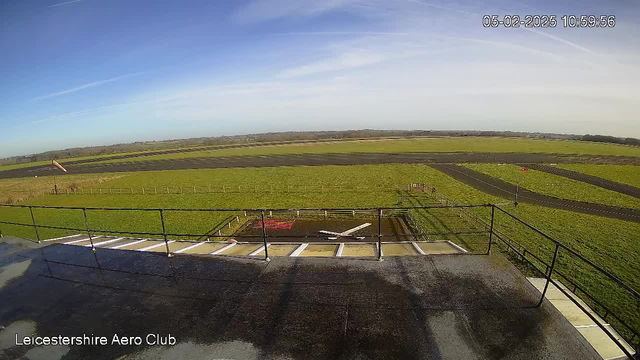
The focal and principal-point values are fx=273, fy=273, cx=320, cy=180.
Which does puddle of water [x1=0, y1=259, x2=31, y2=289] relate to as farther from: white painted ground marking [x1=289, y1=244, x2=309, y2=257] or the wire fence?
the wire fence

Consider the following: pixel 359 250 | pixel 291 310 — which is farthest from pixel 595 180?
pixel 291 310

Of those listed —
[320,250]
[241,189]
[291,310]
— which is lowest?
[241,189]

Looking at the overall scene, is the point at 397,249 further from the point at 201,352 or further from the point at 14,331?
the point at 14,331

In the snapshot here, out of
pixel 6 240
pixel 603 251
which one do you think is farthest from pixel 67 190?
pixel 603 251

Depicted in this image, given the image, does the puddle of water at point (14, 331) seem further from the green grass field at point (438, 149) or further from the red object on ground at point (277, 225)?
the green grass field at point (438, 149)

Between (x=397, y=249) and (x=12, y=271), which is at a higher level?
(x=12, y=271)

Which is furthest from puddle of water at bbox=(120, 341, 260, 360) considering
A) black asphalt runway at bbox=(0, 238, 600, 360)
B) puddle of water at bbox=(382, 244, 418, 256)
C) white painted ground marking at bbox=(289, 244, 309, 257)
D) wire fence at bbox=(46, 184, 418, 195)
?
wire fence at bbox=(46, 184, 418, 195)

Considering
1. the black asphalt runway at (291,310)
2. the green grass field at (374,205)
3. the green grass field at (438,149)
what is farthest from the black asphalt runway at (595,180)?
the black asphalt runway at (291,310)
